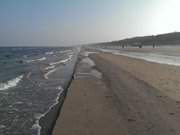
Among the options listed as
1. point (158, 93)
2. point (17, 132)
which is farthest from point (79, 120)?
point (158, 93)

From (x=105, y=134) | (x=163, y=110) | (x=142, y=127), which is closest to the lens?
(x=105, y=134)

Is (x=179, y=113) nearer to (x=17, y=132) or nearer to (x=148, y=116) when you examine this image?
(x=148, y=116)

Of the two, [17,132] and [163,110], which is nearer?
[17,132]

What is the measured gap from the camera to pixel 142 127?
269 inches

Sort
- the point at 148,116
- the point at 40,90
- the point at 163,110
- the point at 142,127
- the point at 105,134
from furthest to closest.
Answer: the point at 40,90
the point at 163,110
the point at 148,116
the point at 142,127
the point at 105,134

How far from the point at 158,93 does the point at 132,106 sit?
9.19 ft

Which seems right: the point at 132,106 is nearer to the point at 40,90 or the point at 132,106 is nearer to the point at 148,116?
the point at 148,116

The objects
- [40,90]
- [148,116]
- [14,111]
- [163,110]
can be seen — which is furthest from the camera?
[40,90]

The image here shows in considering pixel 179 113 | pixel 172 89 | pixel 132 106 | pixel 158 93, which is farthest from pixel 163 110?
pixel 172 89

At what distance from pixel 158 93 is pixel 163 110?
2921mm

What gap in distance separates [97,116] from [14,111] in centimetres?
403

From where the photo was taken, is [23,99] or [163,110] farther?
A: [23,99]

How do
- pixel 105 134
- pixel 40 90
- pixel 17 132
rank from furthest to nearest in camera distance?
pixel 40 90, pixel 17 132, pixel 105 134

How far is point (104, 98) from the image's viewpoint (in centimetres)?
1070
